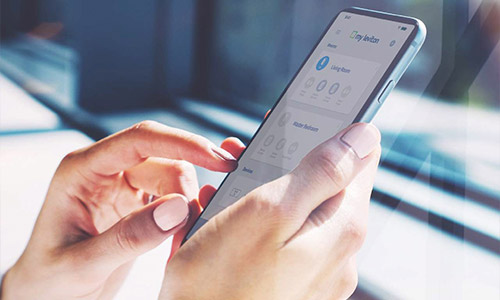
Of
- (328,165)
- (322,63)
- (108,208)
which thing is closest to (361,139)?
(328,165)

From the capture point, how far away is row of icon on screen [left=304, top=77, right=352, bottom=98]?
467mm

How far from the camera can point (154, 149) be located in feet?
1.62

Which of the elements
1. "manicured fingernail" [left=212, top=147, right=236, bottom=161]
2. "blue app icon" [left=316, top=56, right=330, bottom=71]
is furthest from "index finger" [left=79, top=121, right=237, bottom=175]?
"blue app icon" [left=316, top=56, right=330, bottom=71]

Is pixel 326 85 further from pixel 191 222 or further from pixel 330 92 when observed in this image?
pixel 191 222

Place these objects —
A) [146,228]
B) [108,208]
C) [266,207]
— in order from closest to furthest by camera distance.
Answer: [266,207], [146,228], [108,208]

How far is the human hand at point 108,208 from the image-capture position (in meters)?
0.45

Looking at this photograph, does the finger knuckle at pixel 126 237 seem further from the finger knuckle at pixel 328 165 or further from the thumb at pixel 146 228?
the finger knuckle at pixel 328 165

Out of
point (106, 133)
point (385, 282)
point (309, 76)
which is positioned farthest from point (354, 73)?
point (106, 133)

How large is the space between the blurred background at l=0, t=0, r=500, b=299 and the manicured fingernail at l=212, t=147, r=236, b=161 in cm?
23

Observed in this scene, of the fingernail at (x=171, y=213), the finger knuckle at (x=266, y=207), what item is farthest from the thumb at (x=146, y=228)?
the finger knuckle at (x=266, y=207)

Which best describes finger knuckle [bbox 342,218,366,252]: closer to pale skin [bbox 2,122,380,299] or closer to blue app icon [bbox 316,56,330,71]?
pale skin [bbox 2,122,380,299]

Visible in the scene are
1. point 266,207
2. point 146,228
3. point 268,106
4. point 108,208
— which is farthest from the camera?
point 268,106

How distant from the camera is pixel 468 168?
744 mm

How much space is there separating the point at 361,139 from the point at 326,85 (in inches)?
5.2
